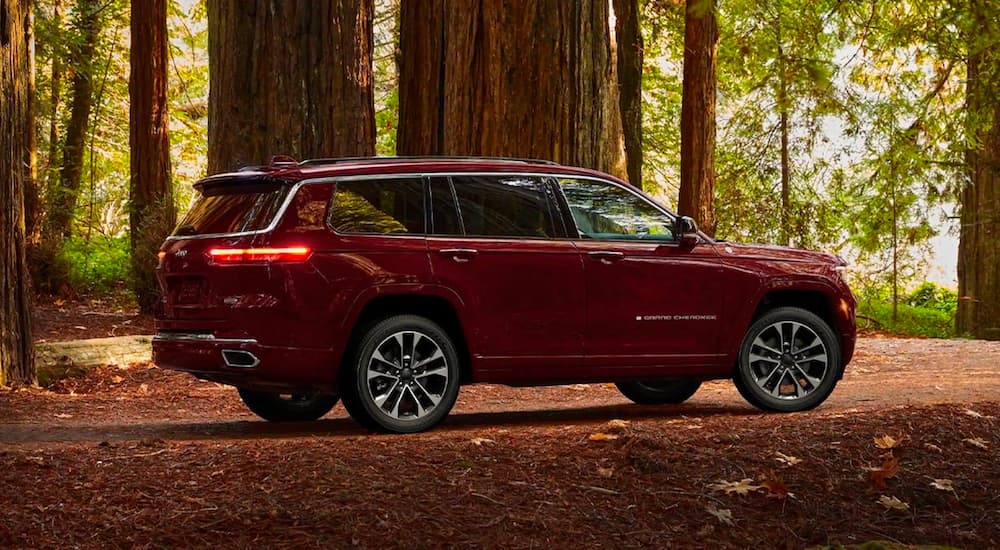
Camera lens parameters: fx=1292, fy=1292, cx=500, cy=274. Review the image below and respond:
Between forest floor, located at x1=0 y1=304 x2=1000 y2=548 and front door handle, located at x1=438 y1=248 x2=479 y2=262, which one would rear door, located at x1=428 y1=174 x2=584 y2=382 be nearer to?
front door handle, located at x1=438 y1=248 x2=479 y2=262

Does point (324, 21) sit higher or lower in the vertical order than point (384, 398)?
higher

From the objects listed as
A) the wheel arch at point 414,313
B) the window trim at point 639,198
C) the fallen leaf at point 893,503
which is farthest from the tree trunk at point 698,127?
the fallen leaf at point 893,503

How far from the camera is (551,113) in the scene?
1120 centimetres

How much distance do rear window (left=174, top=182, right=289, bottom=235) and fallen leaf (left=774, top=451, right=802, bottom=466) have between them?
3299mm

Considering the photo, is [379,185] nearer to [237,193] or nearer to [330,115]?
[237,193]

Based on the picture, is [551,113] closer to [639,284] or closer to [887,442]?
[639,284]

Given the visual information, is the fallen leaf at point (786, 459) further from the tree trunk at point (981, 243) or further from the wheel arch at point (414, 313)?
the tree trunk at point (981, 243)

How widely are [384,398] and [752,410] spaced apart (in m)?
3.20

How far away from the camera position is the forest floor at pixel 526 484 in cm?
595

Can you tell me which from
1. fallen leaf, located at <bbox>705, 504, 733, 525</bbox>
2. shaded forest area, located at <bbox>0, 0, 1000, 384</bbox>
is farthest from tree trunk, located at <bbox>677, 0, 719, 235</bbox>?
fallen leaf, located at <bbox>705, 504, 733, 525</bbox>

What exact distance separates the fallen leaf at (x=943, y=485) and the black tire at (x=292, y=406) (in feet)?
14.2

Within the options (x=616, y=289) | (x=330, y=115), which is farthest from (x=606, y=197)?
(x=330, y=115)

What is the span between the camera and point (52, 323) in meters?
16.6

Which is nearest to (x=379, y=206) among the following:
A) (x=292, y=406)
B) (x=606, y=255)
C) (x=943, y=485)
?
(x=606, y=255)
